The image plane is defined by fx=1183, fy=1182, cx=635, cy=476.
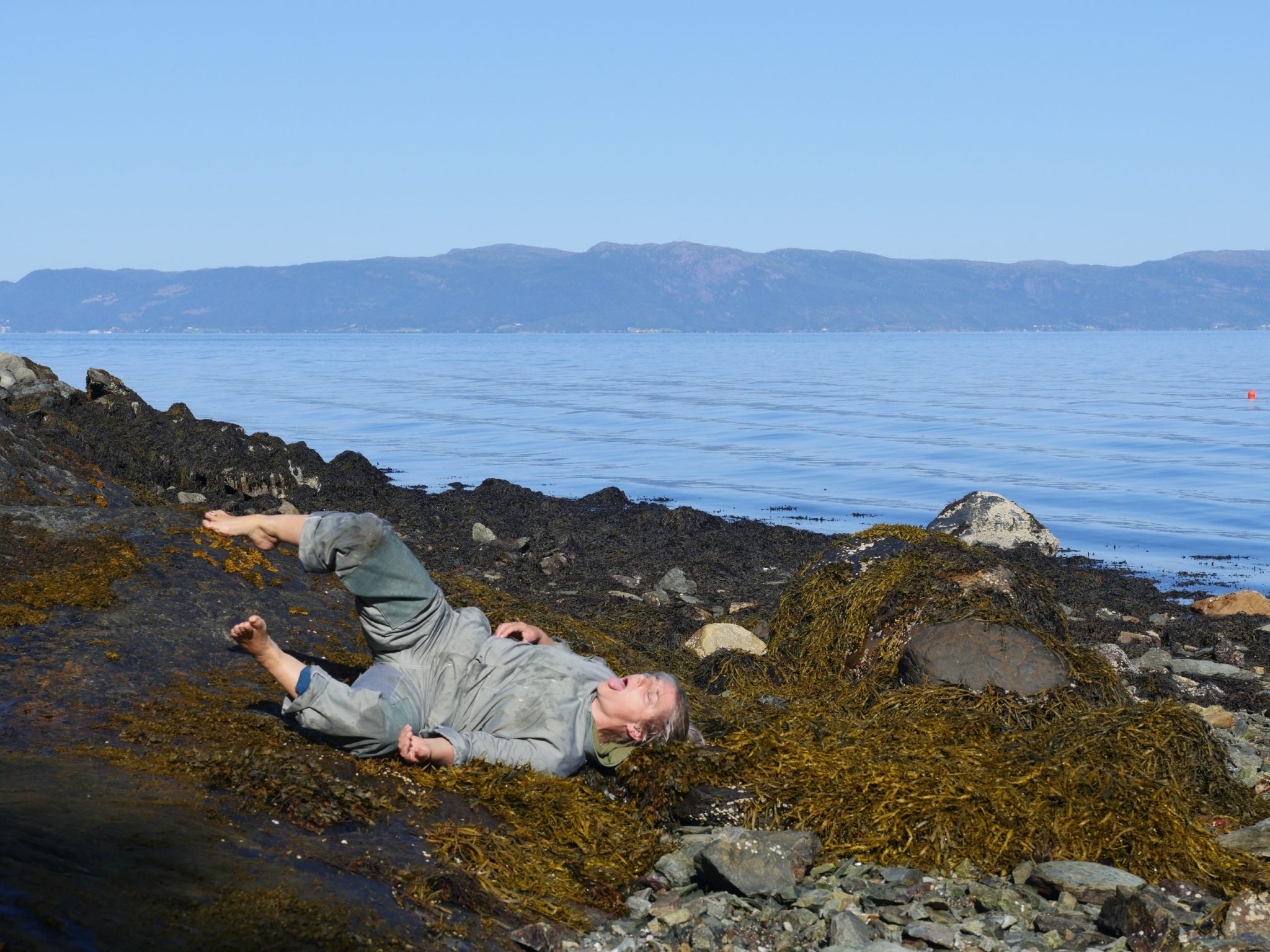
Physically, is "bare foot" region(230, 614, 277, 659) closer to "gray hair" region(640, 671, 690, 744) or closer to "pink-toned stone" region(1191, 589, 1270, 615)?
"gray hair" region(640, 671, 690, 744)

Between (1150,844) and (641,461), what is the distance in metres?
28.3

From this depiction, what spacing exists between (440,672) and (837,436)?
3496 cm

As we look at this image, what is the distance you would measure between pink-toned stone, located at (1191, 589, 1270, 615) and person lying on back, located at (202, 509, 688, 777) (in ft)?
39.6

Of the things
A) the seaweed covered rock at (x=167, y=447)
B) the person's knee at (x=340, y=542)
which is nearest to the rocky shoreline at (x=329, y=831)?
the person's knee at (x=340, y=542)

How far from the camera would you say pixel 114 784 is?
486 cm

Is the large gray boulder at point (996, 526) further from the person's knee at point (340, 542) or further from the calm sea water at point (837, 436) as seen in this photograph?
the person's knee at point (340, 542)

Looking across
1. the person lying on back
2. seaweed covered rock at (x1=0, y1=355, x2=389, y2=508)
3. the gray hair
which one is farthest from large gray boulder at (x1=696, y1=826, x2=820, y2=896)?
seaweed covered rock at (x1=0, y1=355, x2=389, y2=508)

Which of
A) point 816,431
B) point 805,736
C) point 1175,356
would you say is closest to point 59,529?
point 805,736

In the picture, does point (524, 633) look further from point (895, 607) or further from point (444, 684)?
point (895, 607)

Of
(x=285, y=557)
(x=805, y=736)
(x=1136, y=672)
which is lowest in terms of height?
(x=1136, y=672)

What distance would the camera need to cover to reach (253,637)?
→ 5.37m

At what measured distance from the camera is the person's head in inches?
243

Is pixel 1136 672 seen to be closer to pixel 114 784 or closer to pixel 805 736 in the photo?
pixel 805 736

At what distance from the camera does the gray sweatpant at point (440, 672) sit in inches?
229
